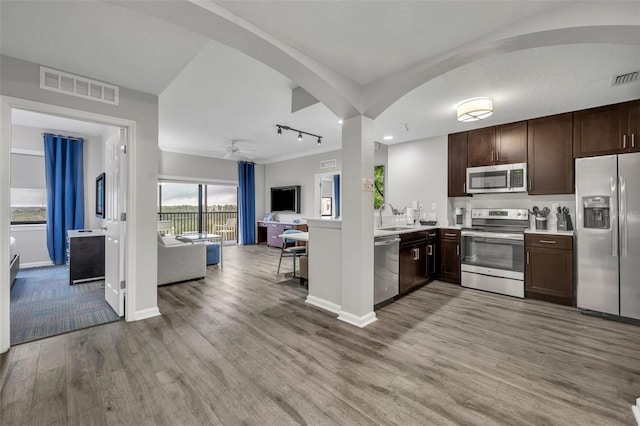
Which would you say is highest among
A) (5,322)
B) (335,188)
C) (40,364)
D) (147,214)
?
(335,188)

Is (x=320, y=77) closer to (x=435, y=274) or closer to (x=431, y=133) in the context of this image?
(x=431, y=133)

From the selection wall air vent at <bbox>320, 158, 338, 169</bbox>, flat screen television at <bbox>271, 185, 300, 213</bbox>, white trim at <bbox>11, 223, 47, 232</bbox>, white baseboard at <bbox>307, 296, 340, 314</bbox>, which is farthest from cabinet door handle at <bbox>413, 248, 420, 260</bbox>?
white trim at <bbox>11, 223, 47, 232</bbox>

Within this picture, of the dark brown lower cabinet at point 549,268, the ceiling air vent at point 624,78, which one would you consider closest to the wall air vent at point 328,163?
the dark brown lower cabinet at point 549,268

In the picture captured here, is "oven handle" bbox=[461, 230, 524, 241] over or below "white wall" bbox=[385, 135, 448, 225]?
below

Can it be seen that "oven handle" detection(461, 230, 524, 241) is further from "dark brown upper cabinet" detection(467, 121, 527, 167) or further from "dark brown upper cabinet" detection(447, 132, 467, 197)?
"dark brown upper cabinet" detection(467, 121, 527, 167)

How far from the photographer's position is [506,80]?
2779mm

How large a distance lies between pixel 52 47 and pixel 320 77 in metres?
2.14

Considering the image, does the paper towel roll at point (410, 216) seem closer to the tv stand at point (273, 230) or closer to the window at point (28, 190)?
the tv stand at point (273, 230)

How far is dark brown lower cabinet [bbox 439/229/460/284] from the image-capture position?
4363 millimetres

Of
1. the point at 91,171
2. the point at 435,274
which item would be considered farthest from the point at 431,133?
the point at 91,171

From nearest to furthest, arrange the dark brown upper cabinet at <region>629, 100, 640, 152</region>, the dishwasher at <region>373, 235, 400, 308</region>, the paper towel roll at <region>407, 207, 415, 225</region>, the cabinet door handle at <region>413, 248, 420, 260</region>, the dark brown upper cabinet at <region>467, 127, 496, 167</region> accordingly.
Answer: the dark brown upper cabinet at <region>629, 100, 640, 152</region>, the dishwasher at <region>373, 235, 400, 308</region>, the cabinet door handle at <region>413, 248, 420, 260</region>, the dark brown upper cabinet at <region>467, 127, 496, 167</region>, the paper towel roll at <region>407, 207, 415, 225</region>

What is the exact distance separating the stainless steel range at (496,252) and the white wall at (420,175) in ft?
2.35

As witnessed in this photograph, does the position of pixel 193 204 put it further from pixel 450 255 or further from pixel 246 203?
pixel 450 255

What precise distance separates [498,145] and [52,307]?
6.42m
